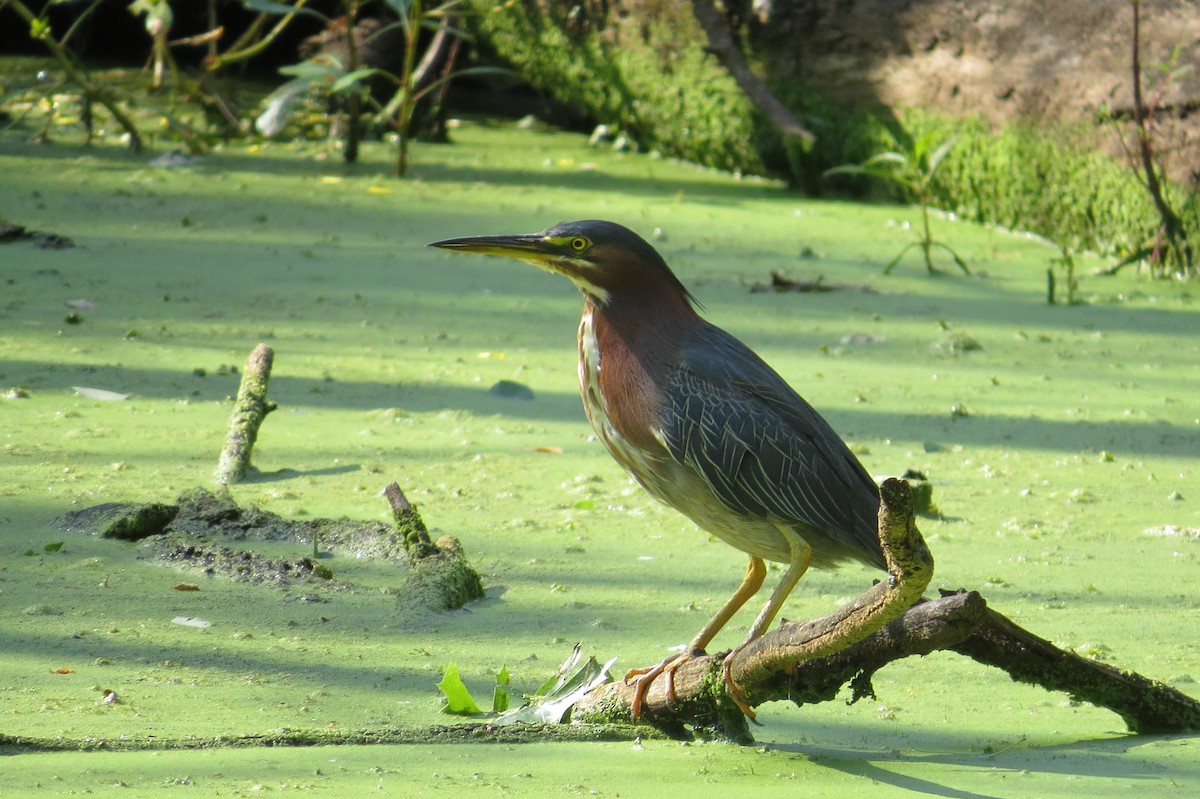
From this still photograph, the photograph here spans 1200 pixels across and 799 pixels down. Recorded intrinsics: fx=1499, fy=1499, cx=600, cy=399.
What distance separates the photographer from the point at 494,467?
445cm

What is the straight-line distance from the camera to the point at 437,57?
9516 millimetres

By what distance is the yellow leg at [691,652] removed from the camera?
2.86 metres

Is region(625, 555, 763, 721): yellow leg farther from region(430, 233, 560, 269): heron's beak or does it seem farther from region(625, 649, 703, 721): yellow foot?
region(430, 233, 560, 269): heron's beak

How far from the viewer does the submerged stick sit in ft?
13.5

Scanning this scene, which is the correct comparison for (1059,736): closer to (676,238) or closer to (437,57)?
(676,238)

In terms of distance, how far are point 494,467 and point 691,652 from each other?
1623mm

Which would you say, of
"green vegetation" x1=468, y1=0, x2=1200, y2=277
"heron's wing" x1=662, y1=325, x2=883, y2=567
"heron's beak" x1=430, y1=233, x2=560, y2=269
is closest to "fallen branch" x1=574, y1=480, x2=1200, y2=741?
"heron's wing" x1=662, y1=325, x2=883, y2=567

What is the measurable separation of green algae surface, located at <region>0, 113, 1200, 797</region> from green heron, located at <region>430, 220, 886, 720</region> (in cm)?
32

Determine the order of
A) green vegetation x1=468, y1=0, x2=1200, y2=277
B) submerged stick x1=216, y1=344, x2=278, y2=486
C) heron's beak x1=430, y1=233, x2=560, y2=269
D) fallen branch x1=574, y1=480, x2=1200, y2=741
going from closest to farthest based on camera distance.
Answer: fallen branch x1=574, y1=480, x2=1200, y2=741, heron's beak x1=430, y1=233, x2=560, y2=269, submerged stick x1=216, y1=344, x2=278, y2=486, green vegetation x1=468, y1=0, x2=1200, y2=277

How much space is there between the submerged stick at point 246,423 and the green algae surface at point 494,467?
0.06 meters

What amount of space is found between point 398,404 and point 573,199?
3159 millimetres

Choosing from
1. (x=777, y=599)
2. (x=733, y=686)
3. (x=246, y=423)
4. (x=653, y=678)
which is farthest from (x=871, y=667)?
(x=246, y=423)

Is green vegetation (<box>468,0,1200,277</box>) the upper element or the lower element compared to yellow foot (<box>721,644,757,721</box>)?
upper

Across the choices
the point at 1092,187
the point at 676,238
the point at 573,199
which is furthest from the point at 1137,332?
the point at 573,199
